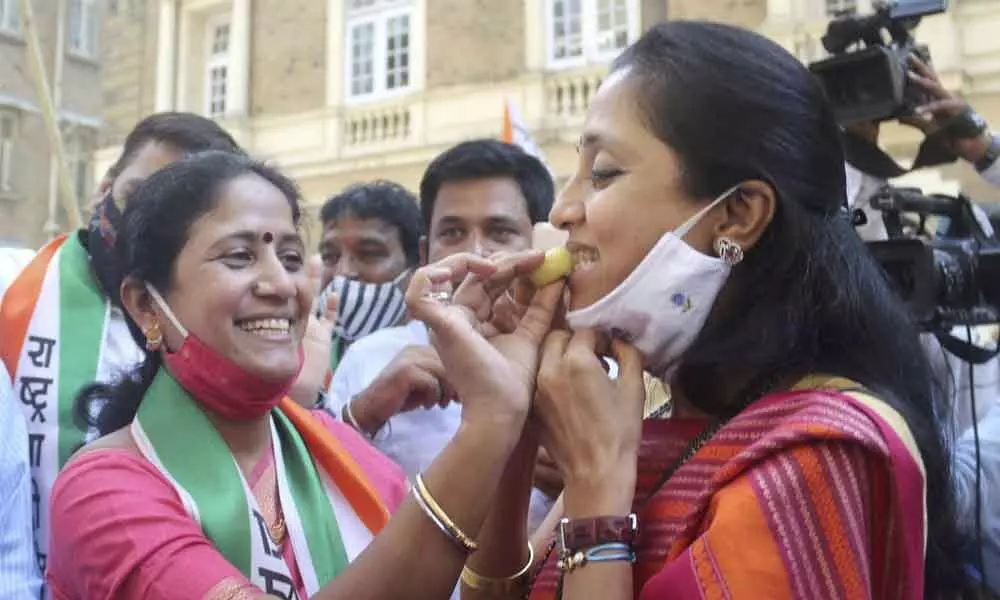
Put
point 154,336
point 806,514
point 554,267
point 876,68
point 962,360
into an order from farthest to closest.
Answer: point 962,360 < point 876,68 < point 154,336 < point 554,267 < point 806,514

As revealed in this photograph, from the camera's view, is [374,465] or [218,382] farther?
[374,465]

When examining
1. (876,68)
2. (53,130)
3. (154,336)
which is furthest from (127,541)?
(53,130)

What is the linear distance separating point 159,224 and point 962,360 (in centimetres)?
210

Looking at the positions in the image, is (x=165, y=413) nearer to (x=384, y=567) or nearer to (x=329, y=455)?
(x=329, y=455)

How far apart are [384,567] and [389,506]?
635 mm

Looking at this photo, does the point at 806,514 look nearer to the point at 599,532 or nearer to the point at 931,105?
the point at 599,532

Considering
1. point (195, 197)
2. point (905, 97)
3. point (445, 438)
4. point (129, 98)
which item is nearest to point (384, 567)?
point (195, 197)

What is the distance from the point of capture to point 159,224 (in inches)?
76.4

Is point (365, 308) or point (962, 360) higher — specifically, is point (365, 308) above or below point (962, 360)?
above

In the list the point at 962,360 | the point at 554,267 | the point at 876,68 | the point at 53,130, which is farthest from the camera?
the point at 53,130

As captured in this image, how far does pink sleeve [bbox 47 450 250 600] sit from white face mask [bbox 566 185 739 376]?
0.71m

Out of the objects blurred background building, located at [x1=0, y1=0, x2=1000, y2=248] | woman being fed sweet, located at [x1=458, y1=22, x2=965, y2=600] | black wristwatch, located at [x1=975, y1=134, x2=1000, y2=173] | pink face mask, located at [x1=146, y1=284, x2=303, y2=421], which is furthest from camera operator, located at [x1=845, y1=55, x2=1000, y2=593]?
blurred background building, located at [x1=0, y1=0, x2=1000, y2=248]

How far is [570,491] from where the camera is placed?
1304 mm

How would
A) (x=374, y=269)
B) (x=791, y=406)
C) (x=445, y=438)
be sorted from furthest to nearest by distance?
(x=374, y=269), (x=445, y=438), (x=791, y=406)
